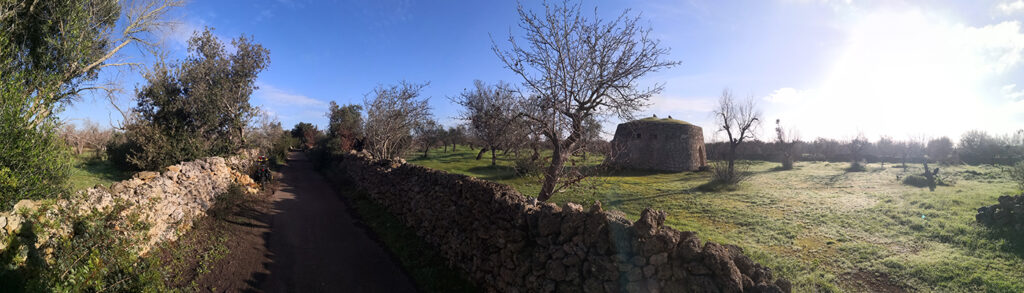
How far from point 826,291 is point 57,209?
1347 centimetres

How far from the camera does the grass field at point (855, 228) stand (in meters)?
7.04

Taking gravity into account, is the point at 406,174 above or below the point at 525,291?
above

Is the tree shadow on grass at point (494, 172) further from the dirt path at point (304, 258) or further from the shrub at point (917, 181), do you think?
the shrub at point (917, 181)

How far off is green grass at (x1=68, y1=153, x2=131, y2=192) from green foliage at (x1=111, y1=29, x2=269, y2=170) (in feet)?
1.68

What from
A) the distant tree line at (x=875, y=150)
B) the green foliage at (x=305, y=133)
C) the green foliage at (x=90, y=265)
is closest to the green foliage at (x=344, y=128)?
the green foliage at (x=305, y=133)

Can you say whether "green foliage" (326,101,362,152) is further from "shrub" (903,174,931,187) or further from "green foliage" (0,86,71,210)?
"shrub" (903,174,931,187)

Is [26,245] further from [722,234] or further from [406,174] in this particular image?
[722,234]

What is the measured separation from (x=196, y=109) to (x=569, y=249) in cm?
2183

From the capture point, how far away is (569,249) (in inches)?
221

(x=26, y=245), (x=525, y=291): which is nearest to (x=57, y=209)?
(x=26, y=245)

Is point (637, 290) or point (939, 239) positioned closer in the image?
point (637, 290)

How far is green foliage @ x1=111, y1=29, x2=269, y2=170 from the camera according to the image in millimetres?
14156

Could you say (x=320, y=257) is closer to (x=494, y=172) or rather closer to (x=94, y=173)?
(x=94, y=173)

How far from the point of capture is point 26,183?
23.9ft
